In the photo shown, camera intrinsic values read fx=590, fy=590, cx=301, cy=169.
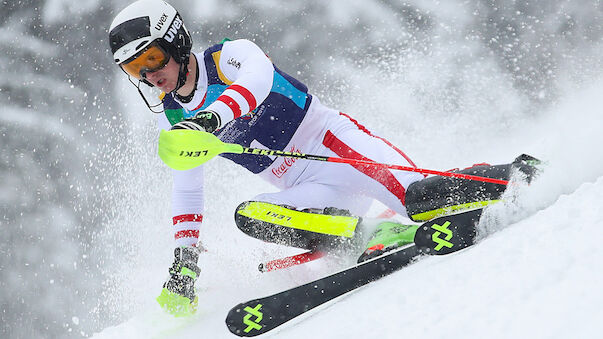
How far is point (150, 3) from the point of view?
2.49m

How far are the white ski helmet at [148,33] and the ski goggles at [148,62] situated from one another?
0.04 feet

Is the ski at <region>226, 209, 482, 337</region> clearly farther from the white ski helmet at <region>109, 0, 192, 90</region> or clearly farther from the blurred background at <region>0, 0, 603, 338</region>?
the blurred background at <region>0, 0, 603, 338</region>

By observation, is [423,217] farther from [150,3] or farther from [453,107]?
[453,107]

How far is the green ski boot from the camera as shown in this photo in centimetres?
222

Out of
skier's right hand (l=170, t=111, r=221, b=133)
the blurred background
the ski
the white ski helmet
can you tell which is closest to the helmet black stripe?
the white ski helmet

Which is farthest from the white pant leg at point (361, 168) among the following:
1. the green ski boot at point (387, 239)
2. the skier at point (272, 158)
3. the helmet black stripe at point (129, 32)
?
the helmet black stripe at point (129, 32)

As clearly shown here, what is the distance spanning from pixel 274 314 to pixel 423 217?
A: 0.71 meters

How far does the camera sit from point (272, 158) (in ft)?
9.00

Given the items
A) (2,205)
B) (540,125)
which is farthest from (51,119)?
(540,125)

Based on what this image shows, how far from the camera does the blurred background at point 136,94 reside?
7184 millimetres

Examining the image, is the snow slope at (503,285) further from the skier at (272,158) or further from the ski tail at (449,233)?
the skier at (272,158)

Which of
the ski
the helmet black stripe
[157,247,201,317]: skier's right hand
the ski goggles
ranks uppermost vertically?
the helmet black stripe

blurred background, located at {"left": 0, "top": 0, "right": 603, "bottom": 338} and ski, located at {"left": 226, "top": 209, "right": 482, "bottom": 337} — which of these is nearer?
Result: ski, located at {"left": 226, "top": 209, "right": 482, "bottom": 337}

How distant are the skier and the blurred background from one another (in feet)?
12.2
